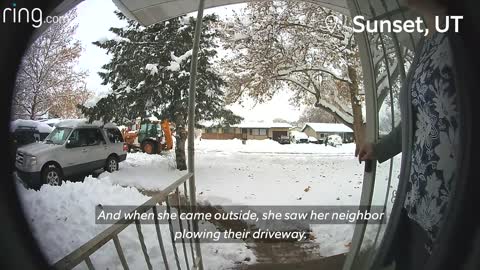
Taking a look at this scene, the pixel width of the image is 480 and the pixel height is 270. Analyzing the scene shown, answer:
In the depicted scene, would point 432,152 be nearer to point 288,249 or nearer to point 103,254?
point 103,254

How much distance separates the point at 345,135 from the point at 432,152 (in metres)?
6.98

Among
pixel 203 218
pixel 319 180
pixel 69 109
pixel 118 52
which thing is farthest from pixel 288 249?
pixel 118 52

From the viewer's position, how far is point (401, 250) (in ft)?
2.82

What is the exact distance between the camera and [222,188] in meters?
6.81

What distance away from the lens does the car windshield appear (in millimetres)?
5679

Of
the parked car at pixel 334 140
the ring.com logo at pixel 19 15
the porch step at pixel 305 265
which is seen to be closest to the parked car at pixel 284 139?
the parked car at pixel 334 140

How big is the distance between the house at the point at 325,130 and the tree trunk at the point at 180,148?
344 centimetres

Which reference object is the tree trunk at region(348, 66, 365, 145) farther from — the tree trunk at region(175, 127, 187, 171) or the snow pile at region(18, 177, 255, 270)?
the tree trunk at region(175, 127, 187, 171)

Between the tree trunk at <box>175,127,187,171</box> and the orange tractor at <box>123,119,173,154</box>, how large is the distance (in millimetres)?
405

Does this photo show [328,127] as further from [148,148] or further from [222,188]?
[148,148]

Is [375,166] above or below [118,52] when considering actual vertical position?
below

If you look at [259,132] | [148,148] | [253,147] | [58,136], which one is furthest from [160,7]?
[253,147]

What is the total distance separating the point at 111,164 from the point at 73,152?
51.6 inches

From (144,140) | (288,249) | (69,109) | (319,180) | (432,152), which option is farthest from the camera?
(144,140)
